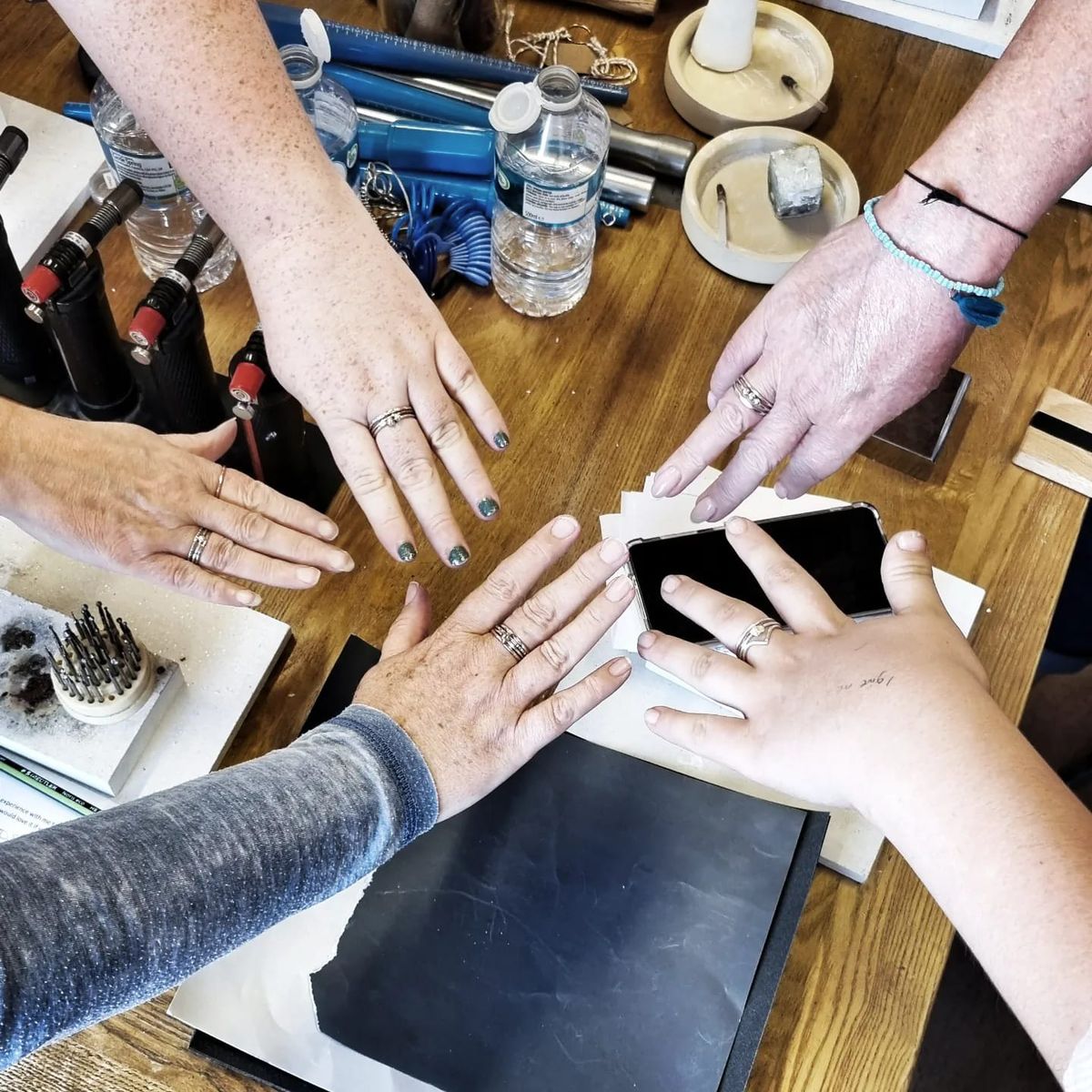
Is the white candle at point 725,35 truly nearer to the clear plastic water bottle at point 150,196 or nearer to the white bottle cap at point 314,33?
the white bottle cap at point 314,33

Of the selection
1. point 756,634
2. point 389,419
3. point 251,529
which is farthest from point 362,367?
point 756,634

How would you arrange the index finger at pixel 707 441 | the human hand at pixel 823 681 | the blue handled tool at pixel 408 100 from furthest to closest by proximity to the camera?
the blue handled tool at pixel 408 100 < the index finger at pixel 707 441 < the human hand at pixel 823 681

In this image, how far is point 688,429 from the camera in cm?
106

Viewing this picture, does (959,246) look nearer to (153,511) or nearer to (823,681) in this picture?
(823,681)

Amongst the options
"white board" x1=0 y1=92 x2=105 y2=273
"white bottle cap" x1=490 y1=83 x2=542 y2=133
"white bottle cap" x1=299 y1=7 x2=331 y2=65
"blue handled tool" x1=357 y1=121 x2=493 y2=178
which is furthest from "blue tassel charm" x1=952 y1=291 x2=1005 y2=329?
"white board" x1=0 y1=92 x2=105 y2=273

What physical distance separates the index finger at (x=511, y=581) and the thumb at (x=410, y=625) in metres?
0.03

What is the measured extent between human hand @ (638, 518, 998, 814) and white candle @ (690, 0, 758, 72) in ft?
2.19

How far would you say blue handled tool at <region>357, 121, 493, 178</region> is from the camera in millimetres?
1106

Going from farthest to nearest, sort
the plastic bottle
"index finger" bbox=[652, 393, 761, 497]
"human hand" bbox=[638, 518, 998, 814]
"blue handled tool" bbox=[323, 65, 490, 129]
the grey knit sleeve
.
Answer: "blue handled tool" bbox=[323, 65, 490, 129], the plastic bottle, "index finger" bbox=[652, 393, 761, 497], "human hand" bbox=[638, 518, 998, 814], the grey knit sleeve

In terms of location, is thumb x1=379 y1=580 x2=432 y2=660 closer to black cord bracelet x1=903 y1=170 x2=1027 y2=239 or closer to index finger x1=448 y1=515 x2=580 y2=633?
index finger x1=448 y1=515 x2=580 y2=633

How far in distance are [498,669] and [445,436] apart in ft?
0.66

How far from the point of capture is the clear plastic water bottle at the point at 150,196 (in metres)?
0.98

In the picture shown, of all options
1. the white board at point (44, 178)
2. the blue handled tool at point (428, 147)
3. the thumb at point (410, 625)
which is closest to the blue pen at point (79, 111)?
the white board at point (44, 178)

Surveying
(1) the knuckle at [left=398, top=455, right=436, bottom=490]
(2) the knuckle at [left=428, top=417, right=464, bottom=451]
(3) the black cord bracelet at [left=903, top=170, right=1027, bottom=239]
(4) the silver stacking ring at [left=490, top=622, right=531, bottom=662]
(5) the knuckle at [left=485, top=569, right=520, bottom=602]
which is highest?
(3) the black cord bracelet at [left=903, top=170, right=1027, bottom=239]
